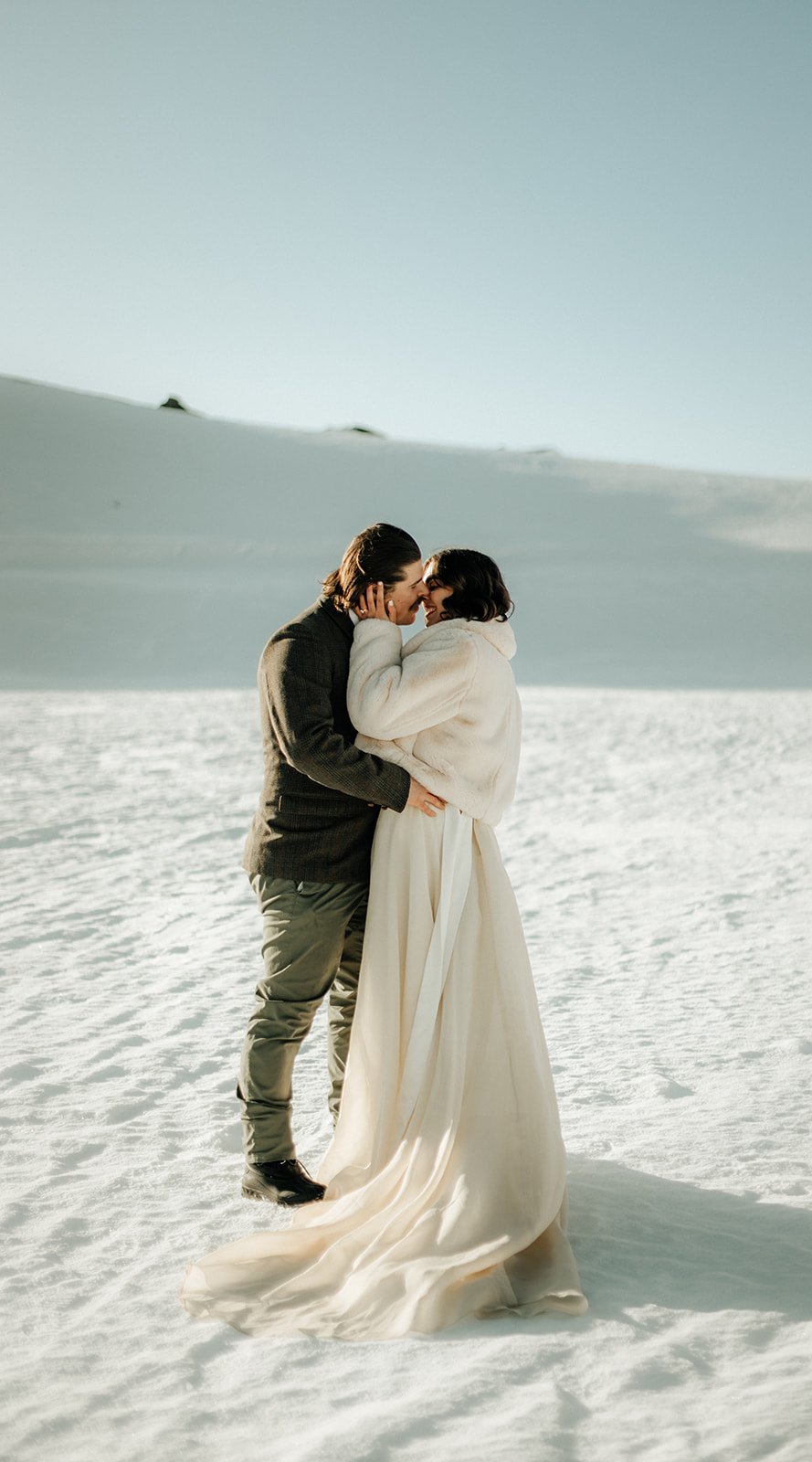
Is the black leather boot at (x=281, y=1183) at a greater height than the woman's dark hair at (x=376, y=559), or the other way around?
the woman's dark hair at (x=376, y=559)

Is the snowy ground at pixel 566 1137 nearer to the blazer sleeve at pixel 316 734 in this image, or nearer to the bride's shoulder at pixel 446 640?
the blazer sleeve at pixel 316 734

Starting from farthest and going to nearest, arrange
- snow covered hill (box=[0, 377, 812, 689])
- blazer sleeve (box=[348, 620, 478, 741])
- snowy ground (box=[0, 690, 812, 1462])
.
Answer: snow covered hill (box=[0, 377, 812, 689]), blazer sleeve (box=[348, 620, 478, 741]), snowy ground (box=[0, 690, 812, 1462])

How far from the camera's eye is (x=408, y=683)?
293cm

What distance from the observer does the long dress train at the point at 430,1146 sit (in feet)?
8.84

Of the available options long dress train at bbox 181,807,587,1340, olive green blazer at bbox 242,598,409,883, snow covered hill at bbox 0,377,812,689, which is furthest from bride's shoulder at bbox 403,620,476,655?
snow covered hill at bbox 0,377,812,689

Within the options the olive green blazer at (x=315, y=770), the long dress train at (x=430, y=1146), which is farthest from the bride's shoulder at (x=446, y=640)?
the long dress train at (x=430, y=1146)

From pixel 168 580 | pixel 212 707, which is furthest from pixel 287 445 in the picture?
pixel 212 707

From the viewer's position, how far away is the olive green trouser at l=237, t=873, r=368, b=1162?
3.19 meters

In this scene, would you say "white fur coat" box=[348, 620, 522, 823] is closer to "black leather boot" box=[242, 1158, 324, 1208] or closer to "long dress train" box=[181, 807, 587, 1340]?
"long dress train" box=[181, 807, 587, 1340]

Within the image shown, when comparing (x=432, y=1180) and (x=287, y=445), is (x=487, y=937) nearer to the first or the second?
(x=432, y=1180)

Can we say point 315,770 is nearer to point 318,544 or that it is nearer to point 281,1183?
point 281,1183

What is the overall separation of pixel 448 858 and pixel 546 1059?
54cm

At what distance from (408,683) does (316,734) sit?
28 cm

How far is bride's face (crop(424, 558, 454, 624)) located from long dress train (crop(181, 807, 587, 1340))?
50cm
